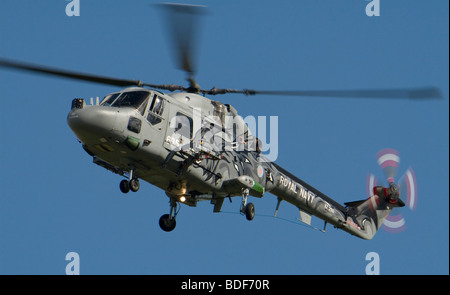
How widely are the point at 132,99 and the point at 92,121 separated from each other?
4.76 feet

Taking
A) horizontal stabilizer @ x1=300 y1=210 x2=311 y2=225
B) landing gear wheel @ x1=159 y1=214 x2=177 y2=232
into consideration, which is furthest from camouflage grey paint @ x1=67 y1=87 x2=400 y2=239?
landing gear wheel @ x1=159 y1=214 x2=177 y2=232

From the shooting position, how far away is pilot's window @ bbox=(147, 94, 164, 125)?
62.2 feet

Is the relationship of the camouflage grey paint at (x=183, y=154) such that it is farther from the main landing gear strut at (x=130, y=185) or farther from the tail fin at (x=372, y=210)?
the tail fin at (x=372, y=210)

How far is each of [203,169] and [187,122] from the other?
4.71 ft

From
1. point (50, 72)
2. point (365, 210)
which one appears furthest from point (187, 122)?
point (365, 210)

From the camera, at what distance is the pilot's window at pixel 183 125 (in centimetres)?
1948

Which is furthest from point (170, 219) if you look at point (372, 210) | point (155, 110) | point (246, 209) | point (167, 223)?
point (372, 210)

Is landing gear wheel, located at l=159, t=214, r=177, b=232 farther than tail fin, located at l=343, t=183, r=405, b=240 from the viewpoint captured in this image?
No

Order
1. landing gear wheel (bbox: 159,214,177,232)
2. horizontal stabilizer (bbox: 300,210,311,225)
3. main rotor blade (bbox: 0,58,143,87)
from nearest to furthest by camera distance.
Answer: main rotor blade (bbox: 0,58,143,87)
landing gear wheel (bbox: 159,214,177,232)
horizontal stabilizer (bbox: 300,210,311,225)

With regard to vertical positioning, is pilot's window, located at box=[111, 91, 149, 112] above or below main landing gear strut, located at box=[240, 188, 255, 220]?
above

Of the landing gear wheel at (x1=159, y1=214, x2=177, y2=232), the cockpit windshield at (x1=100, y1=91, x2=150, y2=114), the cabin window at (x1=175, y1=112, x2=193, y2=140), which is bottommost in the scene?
the landing gear wheel at (x1=159, y1=214, x2=177, y2=232)

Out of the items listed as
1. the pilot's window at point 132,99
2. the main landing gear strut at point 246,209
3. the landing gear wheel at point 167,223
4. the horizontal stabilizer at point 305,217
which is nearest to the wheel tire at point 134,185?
the pilot's window at point 132,99

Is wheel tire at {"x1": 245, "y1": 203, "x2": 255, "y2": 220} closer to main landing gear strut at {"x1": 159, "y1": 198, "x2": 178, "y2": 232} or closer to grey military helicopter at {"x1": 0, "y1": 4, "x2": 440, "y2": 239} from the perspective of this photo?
grey military helicopter at {"x1": 0, "y1": 4, "x2": 440, "y2": 239}

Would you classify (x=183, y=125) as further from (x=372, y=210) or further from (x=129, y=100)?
(x=372, y=210)
